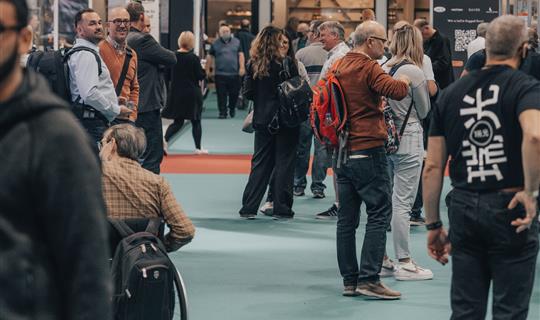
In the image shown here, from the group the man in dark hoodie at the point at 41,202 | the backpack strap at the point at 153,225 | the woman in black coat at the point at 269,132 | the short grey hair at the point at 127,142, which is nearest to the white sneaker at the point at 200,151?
the woman in black coat at the point at 269,132

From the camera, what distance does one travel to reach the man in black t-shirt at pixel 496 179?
413 cm

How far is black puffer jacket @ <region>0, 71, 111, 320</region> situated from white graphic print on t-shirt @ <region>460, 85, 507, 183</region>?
227cm

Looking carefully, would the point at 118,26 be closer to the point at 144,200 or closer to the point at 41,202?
the point at 144,200

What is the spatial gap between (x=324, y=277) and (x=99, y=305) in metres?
5.23

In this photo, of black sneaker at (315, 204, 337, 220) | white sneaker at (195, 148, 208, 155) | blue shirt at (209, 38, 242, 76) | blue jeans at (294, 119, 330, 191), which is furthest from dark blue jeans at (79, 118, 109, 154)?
blue shirt at (209, 38, 242, 76)

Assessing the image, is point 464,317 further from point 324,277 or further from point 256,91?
point 256,91

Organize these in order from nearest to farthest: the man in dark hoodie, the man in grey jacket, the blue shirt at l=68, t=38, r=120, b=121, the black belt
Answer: the man in dark hoodie
the blue shirt at l=68, t=38, r=120, b=121
the black belt
the man in grey jacket

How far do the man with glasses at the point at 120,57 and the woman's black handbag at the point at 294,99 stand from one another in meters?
1.65

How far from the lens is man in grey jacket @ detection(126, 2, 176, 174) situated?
8.98 m

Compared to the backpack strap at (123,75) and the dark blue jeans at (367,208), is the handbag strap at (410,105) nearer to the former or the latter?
the dark blue jeans at (367,208)

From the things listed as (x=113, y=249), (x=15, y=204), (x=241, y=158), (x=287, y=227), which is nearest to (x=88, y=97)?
(x=113, y=249)

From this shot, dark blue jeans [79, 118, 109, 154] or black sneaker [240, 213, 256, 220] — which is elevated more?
dark blue jeans [79, 118, 109, 154]

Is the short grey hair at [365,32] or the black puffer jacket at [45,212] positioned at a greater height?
the short grey hair at [365,32]

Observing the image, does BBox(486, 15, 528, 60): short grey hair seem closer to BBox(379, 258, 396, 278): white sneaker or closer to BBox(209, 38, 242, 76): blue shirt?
BBox(379, 258, 396, 278): white sneaker
